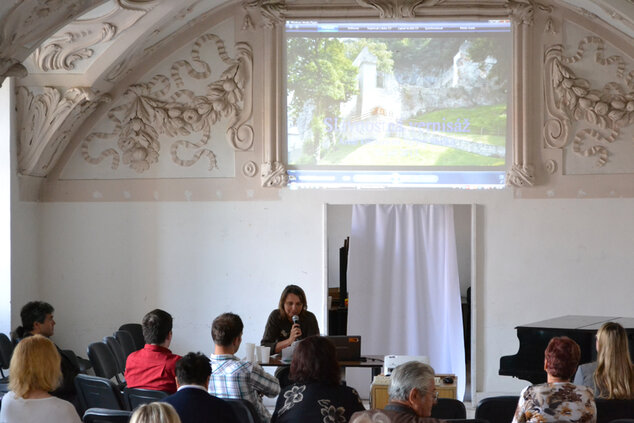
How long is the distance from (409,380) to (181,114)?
582 cm

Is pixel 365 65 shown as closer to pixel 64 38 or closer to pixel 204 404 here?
pixel 64 38

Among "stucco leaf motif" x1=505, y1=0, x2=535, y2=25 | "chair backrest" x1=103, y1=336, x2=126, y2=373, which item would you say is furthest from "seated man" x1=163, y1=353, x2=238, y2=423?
"stucco leaf motif" x1=505, y1=0, x2=535, y2=25

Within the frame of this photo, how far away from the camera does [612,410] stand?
4457mm

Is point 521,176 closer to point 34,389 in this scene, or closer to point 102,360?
point 102,360

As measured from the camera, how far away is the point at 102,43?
26.3 ft

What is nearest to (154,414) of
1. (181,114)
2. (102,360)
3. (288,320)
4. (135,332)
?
(102,360)

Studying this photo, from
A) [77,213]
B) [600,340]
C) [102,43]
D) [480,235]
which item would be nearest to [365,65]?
[480,235]

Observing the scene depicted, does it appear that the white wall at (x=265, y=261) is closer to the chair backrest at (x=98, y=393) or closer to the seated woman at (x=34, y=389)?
the chair backrest at (x=98, y=393)

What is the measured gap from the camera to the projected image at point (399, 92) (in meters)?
8.77

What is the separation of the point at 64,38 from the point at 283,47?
2332 millimetres

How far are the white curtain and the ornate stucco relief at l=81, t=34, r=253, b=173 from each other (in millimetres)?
1710

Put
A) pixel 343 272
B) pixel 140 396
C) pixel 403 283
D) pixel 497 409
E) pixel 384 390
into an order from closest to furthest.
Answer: pixel 497 409
pixel 140 396
pixel 384 390
pixel 403 283
pixel 343 272

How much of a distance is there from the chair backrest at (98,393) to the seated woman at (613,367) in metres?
2.81

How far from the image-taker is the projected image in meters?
8.77
